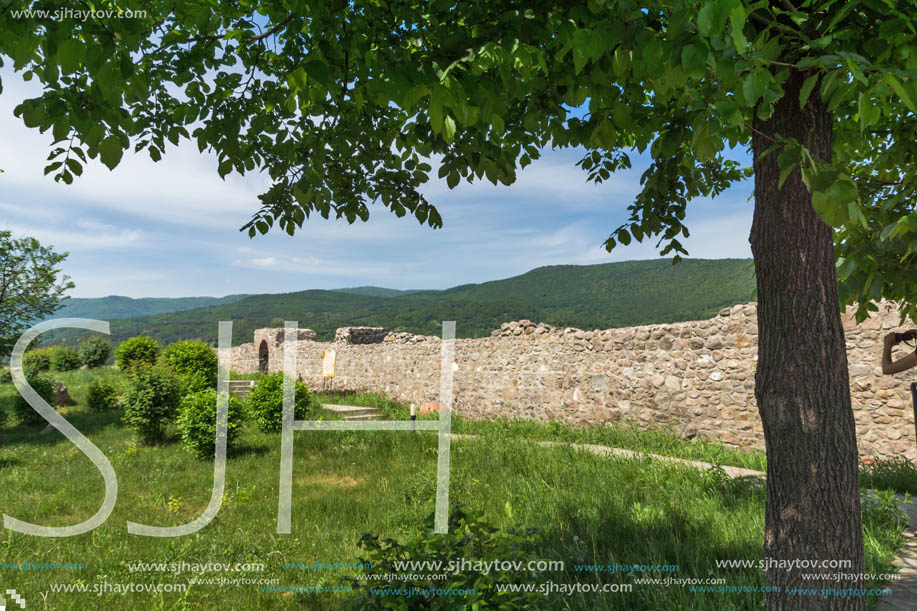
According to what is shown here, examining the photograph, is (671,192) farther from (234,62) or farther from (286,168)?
(234,62)

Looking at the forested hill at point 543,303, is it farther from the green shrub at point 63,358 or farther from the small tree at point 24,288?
the small tree at point 24,288

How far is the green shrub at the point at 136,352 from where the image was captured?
15.8m

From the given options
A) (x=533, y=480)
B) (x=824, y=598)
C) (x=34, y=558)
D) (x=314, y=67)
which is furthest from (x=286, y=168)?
(x=533, y=480)

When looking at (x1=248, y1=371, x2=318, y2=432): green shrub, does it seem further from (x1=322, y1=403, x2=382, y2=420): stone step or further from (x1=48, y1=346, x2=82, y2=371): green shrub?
(x1=48, y1=346, x2=82, y2=371): green shrub

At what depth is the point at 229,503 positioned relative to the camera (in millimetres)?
5777

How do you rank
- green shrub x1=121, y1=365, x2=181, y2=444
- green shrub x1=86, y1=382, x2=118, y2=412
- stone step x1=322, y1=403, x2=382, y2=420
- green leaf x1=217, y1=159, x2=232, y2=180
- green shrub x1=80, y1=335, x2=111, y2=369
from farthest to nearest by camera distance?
green shrub x1=80, y1=335, x2=111, y2=369 < green shrub x1=86, y1=382, x2=118, y2=412 < stone step x1=322, y1=403, x2=382, y2=420 < green shrub x1=121, y1=365, x2=181, y2=444 < green leaf x1=217, y1=159, x2=232, y2=180

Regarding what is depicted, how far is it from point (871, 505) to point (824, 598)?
2814 millimetres

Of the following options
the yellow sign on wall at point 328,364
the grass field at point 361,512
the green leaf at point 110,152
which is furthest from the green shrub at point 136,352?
the green leaf at point 110,152

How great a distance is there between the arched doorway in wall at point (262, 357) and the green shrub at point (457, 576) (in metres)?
21.5

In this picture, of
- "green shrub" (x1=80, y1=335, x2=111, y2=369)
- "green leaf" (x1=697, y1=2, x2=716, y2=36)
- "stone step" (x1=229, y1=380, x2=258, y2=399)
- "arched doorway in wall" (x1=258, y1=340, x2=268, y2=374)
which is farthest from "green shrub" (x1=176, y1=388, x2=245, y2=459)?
"green shrub" (x1=80, y1=335, x2=111, y2=369)

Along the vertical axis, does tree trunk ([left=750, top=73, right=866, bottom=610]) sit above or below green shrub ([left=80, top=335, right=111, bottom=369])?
above

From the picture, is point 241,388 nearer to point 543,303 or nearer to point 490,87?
point 490,87

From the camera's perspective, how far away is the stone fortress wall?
7.06 m

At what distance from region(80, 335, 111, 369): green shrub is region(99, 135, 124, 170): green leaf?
26.4 meters
